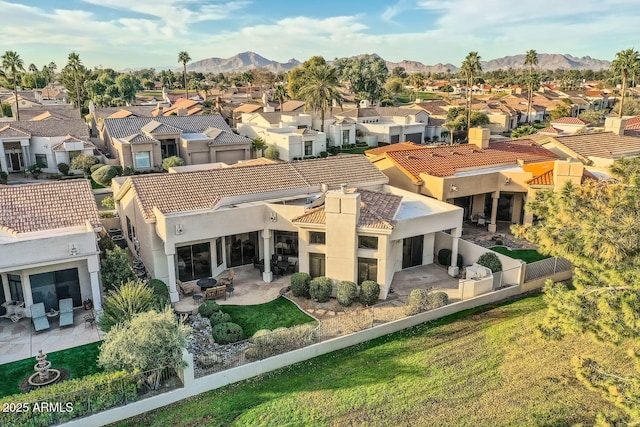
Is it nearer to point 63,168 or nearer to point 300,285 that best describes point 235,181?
point 300,285

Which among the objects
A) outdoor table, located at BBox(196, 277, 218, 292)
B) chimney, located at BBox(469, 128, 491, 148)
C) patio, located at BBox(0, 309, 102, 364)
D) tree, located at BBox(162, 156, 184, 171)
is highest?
A: chimney, located at BBox(469, 128, 491, 148)

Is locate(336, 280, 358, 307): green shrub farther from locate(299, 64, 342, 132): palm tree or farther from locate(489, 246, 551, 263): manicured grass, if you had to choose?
locate(299, 64, 342, 132): palm tree

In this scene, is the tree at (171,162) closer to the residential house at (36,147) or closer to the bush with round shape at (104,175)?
the bush with round shape at (104,175)

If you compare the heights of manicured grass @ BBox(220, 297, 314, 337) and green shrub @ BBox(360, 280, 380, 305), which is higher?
green shrub @ BBox(360, 280, 380, 305)

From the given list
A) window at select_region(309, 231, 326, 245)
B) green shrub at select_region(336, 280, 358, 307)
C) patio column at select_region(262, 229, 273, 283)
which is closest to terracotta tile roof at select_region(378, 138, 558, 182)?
window at select_region(309, 231, 326, 245)

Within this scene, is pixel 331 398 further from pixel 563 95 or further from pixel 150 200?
pixel 563 95
